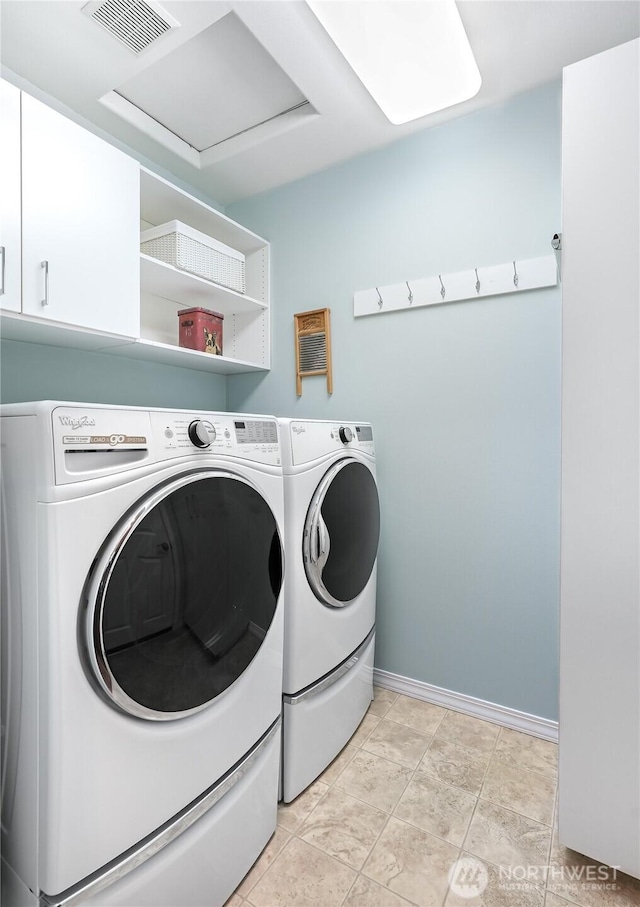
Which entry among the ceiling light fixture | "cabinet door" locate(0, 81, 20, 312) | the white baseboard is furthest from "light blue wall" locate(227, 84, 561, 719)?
"cabinet door" locate(0, 81, 20, 312)

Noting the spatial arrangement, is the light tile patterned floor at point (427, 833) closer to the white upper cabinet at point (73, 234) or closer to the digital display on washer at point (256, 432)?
the digital display on washer at point (256, 432)

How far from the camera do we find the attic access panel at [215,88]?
1.68 m

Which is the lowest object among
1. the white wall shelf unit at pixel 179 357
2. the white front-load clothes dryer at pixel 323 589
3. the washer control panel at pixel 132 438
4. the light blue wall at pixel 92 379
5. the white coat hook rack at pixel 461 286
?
the white front-load clothes dryer at pixel 323 589

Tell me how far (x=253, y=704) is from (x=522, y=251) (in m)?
1.92

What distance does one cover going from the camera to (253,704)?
128 cm

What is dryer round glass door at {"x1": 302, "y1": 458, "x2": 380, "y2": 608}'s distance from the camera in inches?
60.9

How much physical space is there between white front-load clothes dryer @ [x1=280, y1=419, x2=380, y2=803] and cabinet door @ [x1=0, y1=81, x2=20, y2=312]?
34.9 inches

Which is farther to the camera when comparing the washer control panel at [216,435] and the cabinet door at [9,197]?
the cabinet door at [9,197]

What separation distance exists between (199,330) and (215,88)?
3.16 feet

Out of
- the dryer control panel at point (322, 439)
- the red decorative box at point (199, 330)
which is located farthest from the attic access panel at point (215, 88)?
the dryer control panel at point (322, 439)

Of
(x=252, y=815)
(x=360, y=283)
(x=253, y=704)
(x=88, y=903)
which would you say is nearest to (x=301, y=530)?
(x=253, y=704)

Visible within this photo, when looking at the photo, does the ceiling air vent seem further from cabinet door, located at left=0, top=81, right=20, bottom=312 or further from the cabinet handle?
the cabinet handle

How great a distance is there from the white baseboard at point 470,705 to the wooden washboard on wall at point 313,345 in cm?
144

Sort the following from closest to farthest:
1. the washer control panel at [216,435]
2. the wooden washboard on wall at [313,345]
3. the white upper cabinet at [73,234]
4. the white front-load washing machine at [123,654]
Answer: the white front-load washing machine at [123,654], the washer control panel at [216,435], the white upper cabinet at [73,234], the wooden washboard on wall at [313,345]
